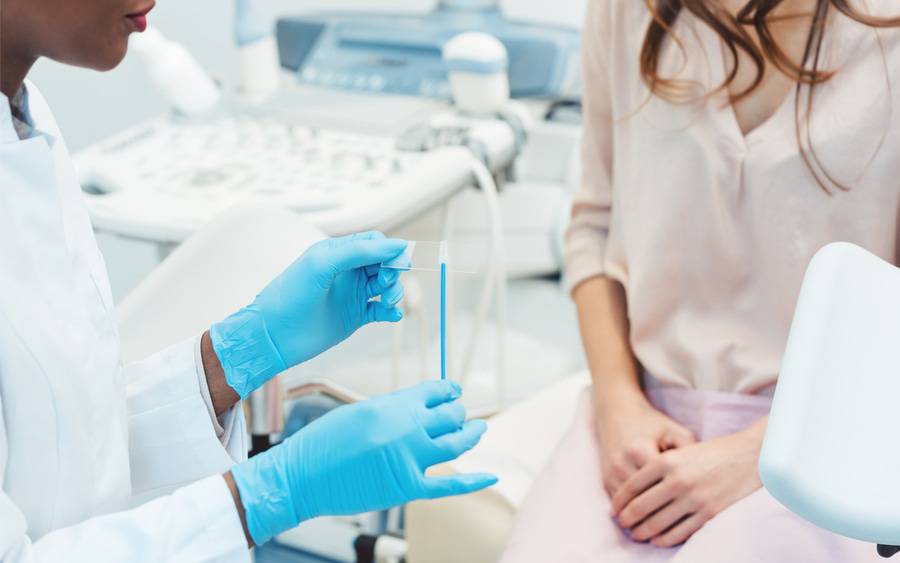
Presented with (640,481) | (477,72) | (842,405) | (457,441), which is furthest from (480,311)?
(842,405)

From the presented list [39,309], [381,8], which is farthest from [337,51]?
[39,309]

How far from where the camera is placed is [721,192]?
39.4 inches

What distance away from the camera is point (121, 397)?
0.85 meters

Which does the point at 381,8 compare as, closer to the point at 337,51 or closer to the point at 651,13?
the point at 337,51

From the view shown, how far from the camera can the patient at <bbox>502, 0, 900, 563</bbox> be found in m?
0.92

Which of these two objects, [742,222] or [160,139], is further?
[160,139]

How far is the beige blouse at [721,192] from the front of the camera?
0.93m

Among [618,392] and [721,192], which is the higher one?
[721,192]

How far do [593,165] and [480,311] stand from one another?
16.8 inches

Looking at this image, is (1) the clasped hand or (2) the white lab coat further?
(1) the clasped hand

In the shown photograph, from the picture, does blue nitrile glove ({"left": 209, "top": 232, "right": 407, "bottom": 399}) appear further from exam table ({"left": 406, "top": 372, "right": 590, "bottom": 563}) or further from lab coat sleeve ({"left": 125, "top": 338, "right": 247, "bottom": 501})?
exam table ({"left": 406, "top": 372, "right": 590, "bottom": 563})

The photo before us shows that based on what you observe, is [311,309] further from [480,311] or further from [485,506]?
[480,311]

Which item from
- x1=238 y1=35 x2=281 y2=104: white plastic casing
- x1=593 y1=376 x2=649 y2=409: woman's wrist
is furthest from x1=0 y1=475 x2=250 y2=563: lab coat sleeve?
x1=238 y1=35 x2=281 y2=104: white plastic casing

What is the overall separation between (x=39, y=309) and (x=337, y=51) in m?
1.26
